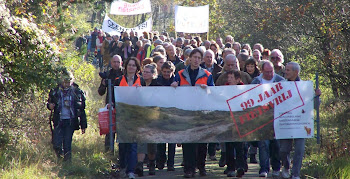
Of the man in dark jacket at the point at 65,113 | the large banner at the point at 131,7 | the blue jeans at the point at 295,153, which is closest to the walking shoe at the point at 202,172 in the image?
the blue jeans at the point at 295,153

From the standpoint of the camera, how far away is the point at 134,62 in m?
10.2

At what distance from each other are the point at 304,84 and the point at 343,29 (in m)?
2.79

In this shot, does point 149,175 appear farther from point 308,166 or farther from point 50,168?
point 308,166

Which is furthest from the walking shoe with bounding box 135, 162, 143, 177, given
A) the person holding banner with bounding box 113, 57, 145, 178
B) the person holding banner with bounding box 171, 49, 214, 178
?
the person holding banner with bounding box 171, 49, 214, 178

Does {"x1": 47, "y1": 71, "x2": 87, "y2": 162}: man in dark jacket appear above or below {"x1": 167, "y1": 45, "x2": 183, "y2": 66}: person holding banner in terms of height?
below

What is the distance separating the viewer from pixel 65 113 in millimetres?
10328

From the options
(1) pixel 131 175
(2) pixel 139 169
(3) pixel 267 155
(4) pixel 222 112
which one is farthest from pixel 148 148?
(3) pixel 267 155

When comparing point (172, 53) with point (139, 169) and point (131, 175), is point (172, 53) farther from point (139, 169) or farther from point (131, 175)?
point (131, 175)

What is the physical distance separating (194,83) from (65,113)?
2.34m

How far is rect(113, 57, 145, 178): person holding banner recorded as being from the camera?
9445 millimetres

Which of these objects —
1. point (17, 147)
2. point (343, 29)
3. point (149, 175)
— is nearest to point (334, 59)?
point (343, 29)

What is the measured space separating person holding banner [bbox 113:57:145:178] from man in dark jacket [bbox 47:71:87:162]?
0.77 m

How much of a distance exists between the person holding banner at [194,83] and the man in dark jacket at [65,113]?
1830mm

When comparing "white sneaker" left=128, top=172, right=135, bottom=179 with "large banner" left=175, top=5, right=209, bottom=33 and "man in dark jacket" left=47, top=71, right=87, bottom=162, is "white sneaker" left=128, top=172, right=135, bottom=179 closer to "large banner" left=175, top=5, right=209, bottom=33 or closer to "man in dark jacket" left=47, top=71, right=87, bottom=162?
"man in dark jacket" left=47, top=71, right=87, bottom=162
